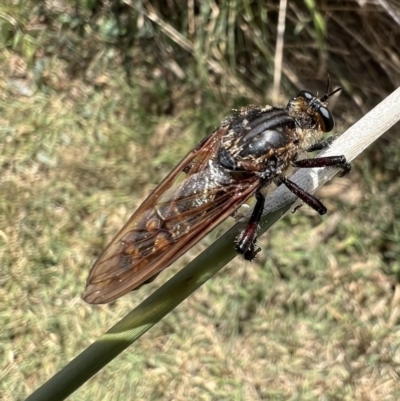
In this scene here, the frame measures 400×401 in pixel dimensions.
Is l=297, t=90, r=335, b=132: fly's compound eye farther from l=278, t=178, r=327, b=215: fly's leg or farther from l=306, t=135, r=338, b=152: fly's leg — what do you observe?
l=278, t=178, r=327, b=215: fly's leg

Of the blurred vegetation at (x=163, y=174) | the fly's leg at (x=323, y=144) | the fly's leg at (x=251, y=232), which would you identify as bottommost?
the blurred vegetation at (x=163, y=174)

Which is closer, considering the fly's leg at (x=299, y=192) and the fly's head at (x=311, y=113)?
the fly's leg at (x=299, y=192)

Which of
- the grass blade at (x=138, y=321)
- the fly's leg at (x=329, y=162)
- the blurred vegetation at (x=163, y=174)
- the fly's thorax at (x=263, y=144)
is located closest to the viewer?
the grass blade at (x=138, y=321)

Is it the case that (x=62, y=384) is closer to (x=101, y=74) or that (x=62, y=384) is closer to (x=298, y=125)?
(x=298, y=125)

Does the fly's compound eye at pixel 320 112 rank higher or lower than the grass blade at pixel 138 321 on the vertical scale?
higher

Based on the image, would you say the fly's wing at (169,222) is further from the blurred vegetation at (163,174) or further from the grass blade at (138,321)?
the blurred vegetation at (163,174)

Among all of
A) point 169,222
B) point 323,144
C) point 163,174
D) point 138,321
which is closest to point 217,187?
point 169,222

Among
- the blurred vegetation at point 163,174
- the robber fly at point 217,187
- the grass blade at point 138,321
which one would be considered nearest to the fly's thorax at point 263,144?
the robber fly at point 217,187
